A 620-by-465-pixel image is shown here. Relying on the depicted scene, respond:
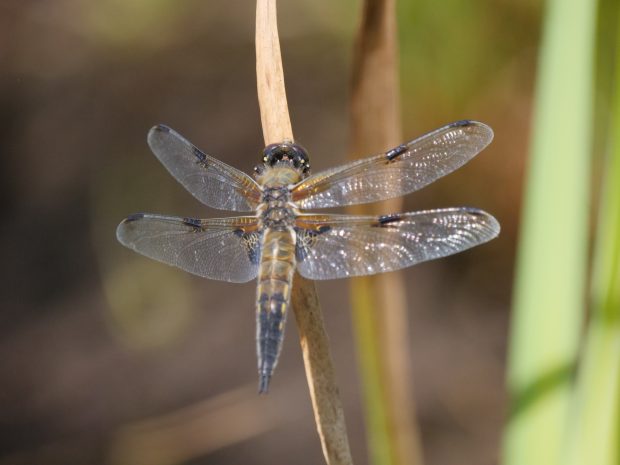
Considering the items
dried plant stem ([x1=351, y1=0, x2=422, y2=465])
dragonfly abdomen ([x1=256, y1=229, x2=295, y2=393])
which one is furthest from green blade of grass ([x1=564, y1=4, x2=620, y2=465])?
dragonfly abdomen ([x1=256, y1=229, x2=295, y2=393])

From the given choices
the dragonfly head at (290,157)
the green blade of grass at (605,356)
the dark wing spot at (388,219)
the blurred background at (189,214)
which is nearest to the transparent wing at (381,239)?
the dark wing spot at (388,219)

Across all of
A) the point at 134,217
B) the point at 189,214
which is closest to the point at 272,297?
the point at 134,217

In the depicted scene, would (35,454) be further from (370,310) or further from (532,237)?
(532,237)

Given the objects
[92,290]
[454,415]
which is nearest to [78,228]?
[92,290]

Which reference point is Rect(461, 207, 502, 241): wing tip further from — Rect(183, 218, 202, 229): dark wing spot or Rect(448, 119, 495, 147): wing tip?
Rect(183, 218, 202, 229): dark wing spot

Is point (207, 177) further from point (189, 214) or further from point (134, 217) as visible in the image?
point (189, 214)

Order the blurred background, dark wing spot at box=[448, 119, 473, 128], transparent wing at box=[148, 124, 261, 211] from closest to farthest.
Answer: dark wing spot at box=[448, 119, 473, 128], transparent wing at box=[148, 124, 261, 211], the blurred background
